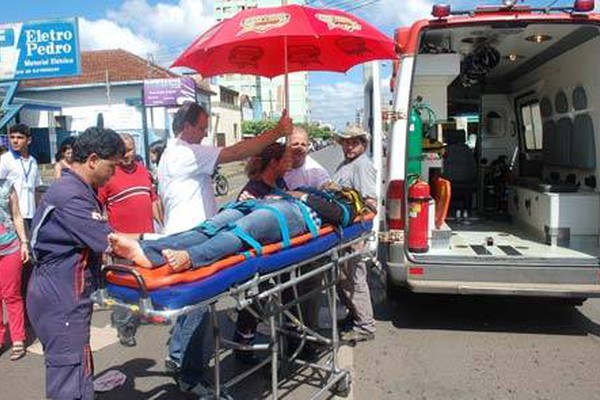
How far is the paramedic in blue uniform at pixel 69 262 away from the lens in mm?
2898

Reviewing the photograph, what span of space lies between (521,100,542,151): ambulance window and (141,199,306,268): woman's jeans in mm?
6500

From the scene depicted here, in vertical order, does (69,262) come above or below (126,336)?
above

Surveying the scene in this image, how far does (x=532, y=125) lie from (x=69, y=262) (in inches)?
325

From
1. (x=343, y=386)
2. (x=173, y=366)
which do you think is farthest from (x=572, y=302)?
(x=173, y=366)

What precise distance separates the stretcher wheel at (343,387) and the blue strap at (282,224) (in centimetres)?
129

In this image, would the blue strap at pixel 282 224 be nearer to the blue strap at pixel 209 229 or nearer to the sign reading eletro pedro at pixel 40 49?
the blue strap at pixel 209 229

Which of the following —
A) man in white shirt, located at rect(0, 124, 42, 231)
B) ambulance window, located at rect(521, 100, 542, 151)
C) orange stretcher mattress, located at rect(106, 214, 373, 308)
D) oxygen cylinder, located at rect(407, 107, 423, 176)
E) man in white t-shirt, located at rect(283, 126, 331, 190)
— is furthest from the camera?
ambulance window, located at rect(521, 100, 542, 151)

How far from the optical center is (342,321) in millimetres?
5641

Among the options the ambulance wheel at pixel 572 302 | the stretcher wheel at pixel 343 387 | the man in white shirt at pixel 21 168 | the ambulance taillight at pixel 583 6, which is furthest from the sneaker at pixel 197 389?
the ambulance taillight at pixel 583 6

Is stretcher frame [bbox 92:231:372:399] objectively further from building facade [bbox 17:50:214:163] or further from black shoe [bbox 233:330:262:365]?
building facade [bbox 17:50:214:163]

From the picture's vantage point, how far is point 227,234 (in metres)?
3.17

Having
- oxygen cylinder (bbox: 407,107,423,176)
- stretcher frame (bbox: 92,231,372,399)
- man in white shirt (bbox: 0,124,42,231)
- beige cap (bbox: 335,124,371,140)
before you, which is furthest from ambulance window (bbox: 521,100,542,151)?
man in white shirt (bbox: 0,124,42,231)

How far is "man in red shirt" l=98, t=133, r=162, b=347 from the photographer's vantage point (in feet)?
17.3

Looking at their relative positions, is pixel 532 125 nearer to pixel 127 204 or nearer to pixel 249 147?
pixel 127 204
